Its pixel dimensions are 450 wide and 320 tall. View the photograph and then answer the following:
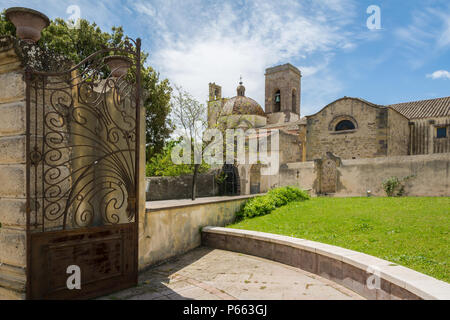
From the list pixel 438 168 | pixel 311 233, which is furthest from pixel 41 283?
pixel 438 168

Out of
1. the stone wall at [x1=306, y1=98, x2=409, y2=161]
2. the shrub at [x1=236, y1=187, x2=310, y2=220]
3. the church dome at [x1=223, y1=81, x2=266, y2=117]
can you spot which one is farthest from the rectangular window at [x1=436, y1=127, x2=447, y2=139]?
the church dome at [x1=223, y1=81, x2=266, y2=117]

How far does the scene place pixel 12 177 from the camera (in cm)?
344

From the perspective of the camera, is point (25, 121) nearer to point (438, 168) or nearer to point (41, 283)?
point (41, 283)

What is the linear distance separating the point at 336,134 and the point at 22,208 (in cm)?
2125

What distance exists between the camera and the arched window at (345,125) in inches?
825

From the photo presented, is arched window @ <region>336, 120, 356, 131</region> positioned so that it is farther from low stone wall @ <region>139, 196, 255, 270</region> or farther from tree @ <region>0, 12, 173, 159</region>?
low stone wall @ <region>139, 196, 255, 270</region>

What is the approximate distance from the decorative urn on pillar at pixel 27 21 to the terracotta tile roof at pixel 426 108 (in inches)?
999

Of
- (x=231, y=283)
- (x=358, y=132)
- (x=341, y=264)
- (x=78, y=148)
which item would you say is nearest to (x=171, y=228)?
(x=231, y=283)

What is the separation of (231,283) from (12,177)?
3.29m

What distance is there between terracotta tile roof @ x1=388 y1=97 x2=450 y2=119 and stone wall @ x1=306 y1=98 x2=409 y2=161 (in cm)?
192

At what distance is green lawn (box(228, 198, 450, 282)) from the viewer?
4.54 m

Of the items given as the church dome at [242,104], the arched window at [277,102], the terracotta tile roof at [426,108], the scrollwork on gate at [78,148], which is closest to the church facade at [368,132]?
the terracotta tile roof at [426,108]

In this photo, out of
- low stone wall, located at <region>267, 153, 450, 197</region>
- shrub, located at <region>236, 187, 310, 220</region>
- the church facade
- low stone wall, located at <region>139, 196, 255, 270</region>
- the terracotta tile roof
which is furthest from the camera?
the terracotta tile roof

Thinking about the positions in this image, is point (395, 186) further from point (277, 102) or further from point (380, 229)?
point (277, 102)
